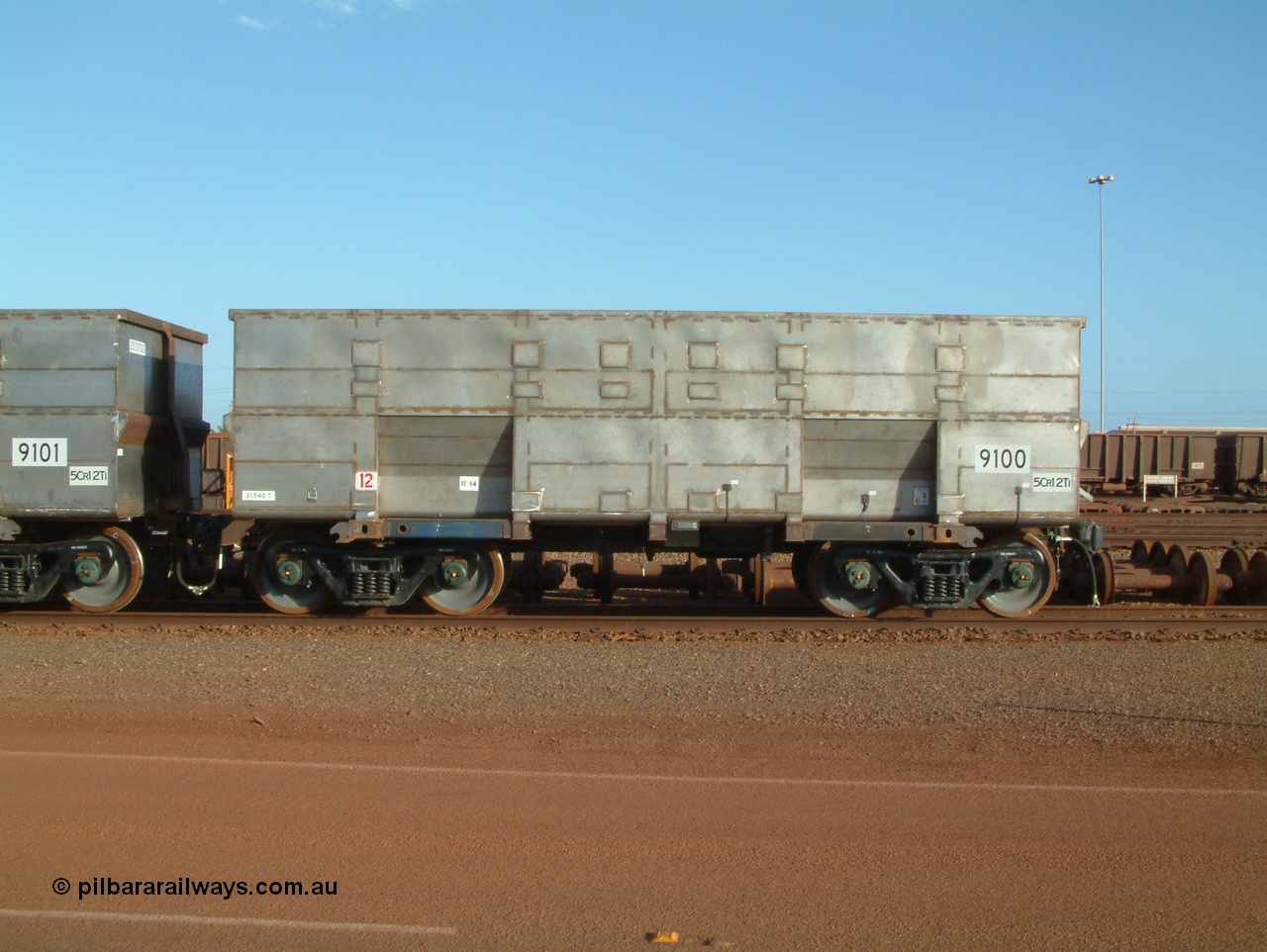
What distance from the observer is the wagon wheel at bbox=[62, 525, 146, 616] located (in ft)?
40.7

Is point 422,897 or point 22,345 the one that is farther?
point 22,345

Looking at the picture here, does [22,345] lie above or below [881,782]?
above

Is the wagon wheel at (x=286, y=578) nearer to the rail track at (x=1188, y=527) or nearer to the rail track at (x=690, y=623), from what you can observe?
the rail track at (x=690, y=623)

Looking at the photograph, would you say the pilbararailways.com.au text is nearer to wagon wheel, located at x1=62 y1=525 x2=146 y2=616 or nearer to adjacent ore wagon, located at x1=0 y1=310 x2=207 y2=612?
adjacent ore wagon, located at x1=0 y1=310 x2=207 y2=612

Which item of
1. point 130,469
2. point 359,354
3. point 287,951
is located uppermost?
point 359,354

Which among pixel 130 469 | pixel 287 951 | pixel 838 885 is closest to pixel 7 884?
pixel 287 951

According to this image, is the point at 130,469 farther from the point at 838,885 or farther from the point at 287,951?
the point at 838,885

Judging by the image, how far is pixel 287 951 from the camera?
3.99 metres

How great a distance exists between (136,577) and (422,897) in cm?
957

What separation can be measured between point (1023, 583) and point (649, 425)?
15.8ft

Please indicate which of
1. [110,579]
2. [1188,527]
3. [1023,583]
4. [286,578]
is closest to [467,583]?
[286,578]

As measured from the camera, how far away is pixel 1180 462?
36250 millimetres

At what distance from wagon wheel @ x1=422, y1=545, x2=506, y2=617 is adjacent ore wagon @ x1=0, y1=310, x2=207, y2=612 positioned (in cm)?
358

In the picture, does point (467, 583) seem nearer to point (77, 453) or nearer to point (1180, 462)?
point (77, 453)
